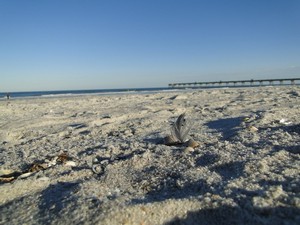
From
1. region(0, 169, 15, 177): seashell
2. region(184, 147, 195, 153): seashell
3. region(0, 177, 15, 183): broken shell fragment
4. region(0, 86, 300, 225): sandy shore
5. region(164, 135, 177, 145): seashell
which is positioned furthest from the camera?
region(164, 135, 177, 145): seashell

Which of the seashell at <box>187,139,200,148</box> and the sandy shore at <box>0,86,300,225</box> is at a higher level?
the seashell at <box>187,139,200,148</box>

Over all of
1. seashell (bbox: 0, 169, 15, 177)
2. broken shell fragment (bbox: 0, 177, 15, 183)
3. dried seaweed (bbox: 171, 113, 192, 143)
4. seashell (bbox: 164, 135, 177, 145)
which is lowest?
seashell (bbox: 0, 169, 15, 177)

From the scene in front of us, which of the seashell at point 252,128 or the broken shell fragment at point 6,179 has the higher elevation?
the seashell at point 252,128

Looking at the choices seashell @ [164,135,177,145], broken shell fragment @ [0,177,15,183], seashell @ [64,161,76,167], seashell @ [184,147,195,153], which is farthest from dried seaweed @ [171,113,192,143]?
broken shell fragment @ [0,177,15,183]

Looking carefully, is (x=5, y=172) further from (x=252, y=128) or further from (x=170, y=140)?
(x=252, y=128)

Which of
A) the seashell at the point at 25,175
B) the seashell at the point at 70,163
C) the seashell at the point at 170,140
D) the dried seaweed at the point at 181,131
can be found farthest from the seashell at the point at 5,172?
the dried seaweed at the point at 181,131

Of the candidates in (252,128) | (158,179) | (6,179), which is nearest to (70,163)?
(6,179)

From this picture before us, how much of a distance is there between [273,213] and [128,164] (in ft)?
4.90

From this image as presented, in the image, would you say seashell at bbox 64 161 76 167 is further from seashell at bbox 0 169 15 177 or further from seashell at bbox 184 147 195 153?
seashell at bbox 184 147 195 153

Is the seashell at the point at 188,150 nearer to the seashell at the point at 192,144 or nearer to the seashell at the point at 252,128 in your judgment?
the seashell at the point at 192,144

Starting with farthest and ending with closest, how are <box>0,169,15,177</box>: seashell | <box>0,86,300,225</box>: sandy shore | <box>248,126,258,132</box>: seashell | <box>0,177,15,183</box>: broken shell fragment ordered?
<box>248,126,258,132</box>: seashell < <box>0,169,15,177</box>: seashell < <box>0,177,15,183</box>: broken shell fragment < <box>0,86,300,225</box>: sandy shore

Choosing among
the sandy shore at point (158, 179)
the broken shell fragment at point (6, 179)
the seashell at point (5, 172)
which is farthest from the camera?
the seashell at point (5, 172)

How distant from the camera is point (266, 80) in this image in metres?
33.4

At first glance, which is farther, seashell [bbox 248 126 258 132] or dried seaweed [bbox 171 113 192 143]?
seashell [bbox 248 126 258 132]
